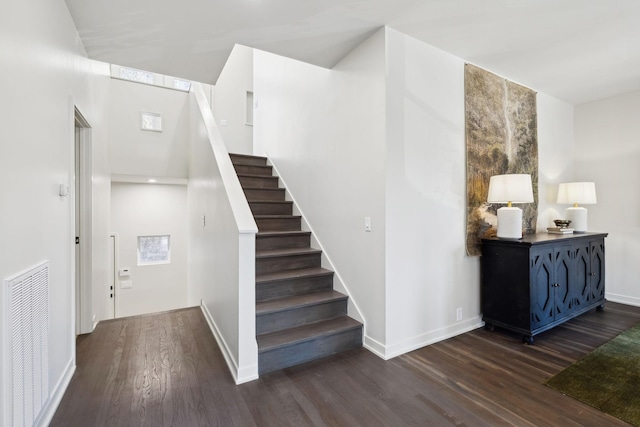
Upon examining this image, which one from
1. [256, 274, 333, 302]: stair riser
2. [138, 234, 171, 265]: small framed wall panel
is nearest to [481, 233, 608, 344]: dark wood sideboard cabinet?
[256, 274, 333, 302]: stair riser

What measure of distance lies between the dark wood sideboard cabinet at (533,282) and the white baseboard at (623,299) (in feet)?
3.76

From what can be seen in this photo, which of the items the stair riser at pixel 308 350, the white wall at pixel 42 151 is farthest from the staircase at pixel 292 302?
the white wall at pixel 42 151

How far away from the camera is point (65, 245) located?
2.17m

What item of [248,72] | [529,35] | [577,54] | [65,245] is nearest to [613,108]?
[577,54]

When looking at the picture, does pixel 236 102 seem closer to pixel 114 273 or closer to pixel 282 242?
pixel 282 242

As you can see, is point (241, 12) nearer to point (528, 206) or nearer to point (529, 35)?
point (529, 35)

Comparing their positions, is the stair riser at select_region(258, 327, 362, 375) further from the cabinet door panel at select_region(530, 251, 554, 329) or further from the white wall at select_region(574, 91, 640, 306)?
the white wall at select_region(574, 91, 640, 306)

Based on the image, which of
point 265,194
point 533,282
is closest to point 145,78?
point 265,194

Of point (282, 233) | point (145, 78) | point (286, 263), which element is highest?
point (145, 78)

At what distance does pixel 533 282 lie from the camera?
283 cm

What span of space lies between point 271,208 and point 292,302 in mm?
1518

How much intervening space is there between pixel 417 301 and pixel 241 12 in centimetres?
279

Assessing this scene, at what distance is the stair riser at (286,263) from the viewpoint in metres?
3.07

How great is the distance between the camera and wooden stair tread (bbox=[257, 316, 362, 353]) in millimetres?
2408
